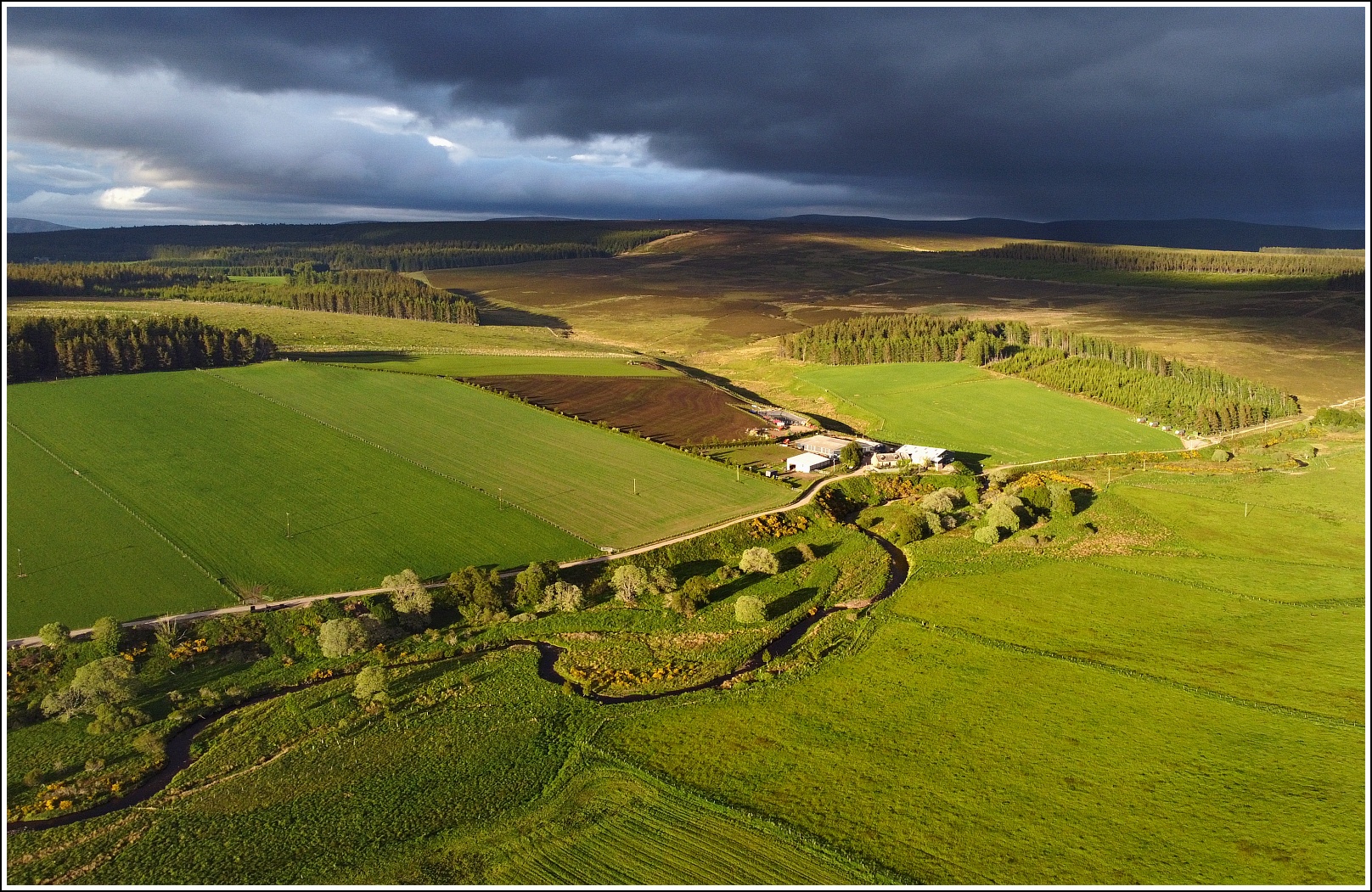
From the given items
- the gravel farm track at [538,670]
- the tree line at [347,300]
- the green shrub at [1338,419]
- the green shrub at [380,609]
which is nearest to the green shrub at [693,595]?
the gravel farm track at [538,670]

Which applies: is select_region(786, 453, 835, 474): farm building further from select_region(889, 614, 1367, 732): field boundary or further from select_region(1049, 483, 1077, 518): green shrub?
select_region(889, 614, 1367, 732): field boundary

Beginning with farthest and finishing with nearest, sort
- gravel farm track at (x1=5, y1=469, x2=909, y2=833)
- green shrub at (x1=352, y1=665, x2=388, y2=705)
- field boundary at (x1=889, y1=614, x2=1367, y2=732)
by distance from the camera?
green shrub at (x1=352, y1=665, x2=388, y2=705)
field boundary at (x1=889, y1=614, x2=1367, y2=732)
gravel farm track at (x1=5, y1=469, x2=909, y2=833)

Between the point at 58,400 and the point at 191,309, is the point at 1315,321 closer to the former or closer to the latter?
the point at 58,400

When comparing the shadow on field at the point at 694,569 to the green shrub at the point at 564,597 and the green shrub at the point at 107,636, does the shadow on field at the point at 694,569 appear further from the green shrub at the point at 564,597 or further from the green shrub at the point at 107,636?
the green shrub at the point at 107,636

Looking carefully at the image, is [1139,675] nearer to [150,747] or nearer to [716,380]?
[150,747]

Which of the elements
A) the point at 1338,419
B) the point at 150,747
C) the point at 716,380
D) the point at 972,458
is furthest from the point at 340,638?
the point at 1338,419

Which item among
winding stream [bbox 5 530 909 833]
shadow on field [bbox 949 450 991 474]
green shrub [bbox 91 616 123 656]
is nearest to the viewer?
winding stream [bbox 5 530 909 833]

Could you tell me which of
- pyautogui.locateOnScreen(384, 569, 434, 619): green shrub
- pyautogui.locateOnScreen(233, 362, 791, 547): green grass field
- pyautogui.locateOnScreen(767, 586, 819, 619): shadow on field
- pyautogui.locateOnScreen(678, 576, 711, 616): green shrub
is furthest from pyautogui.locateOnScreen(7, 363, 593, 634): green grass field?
pyautogui.locateOnScreen(767, 586, 819, 619): shadow on field
